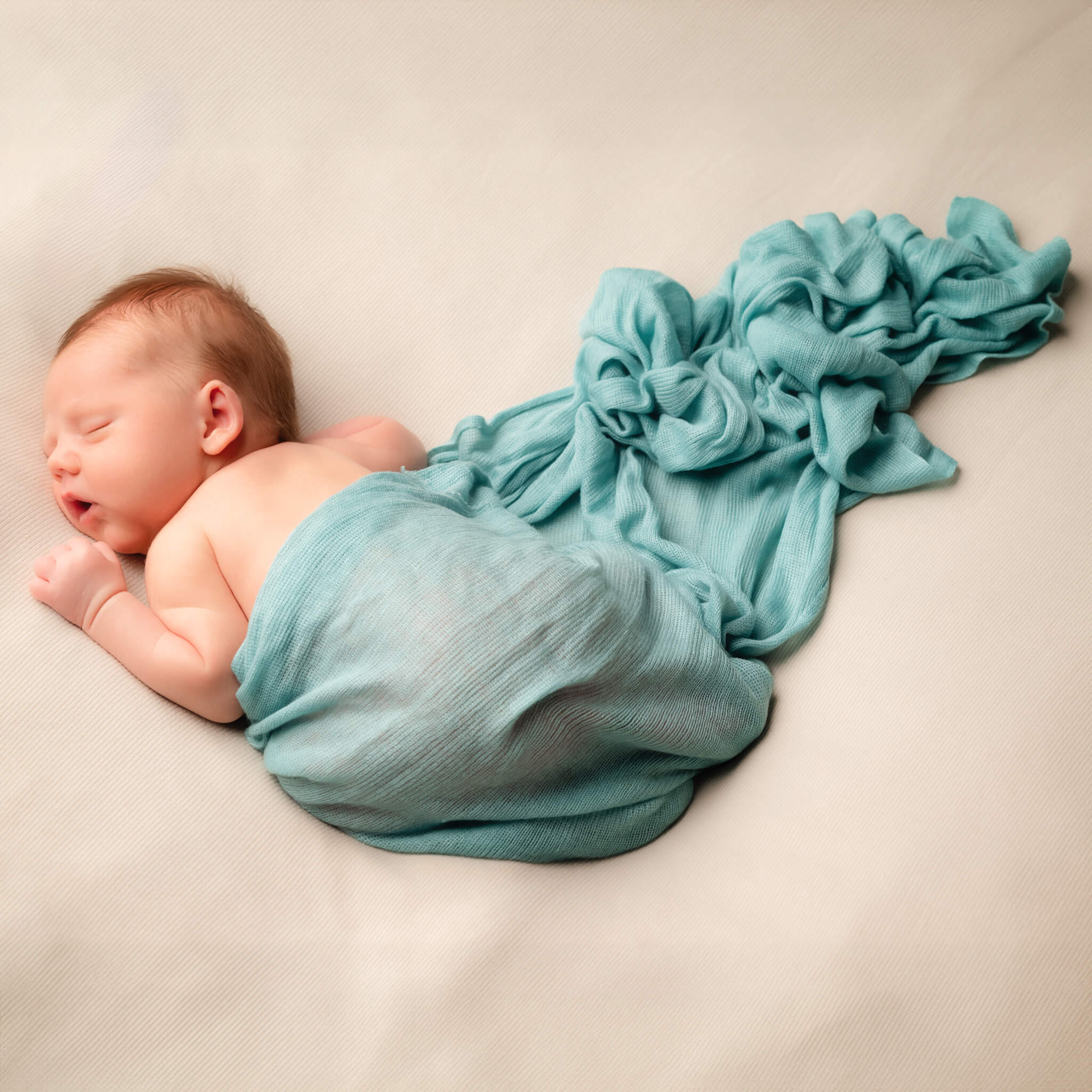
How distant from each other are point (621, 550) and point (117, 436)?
54 cm

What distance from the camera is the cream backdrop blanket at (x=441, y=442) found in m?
0.82

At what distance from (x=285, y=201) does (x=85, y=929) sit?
0.93 m

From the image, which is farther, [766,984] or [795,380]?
[795,380]

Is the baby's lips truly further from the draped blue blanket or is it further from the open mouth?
the draped blue blanket

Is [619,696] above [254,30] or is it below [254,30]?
below

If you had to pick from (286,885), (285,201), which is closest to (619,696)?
(286,885)

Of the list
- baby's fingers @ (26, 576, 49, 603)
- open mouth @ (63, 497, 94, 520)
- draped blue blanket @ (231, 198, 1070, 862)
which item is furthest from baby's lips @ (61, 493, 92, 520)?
draped blue blanket @ (231, 198, 1070, 862)

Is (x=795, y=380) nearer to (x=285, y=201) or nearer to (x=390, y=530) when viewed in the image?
(x=390, y=530)

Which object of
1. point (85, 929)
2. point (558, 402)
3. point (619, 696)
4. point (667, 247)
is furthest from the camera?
point (667, 247)

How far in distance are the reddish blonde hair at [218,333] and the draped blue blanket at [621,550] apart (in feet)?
0.67

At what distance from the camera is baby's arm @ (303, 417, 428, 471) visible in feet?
3.89

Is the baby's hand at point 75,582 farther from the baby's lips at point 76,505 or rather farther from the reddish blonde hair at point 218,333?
the reddish blonde hair at point 218,333

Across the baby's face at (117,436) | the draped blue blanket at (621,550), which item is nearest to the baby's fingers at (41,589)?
the baby's face at (117,436)

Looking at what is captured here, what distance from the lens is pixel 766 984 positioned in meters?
0.85
